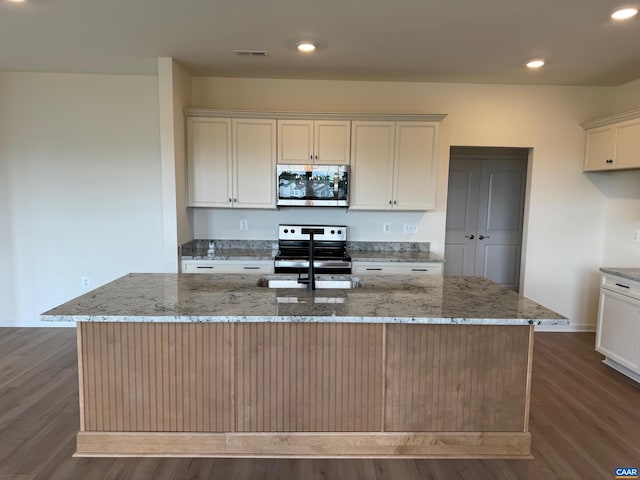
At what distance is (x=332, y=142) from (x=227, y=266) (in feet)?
5.31

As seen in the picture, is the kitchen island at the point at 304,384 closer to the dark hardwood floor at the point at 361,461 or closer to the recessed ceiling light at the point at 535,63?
the dark hardwood floor at the point at 361,461

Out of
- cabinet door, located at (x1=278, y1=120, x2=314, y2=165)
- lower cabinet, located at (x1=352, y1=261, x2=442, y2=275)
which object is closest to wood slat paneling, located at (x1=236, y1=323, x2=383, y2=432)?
lower cabinet, located at (x1=352, y1=261, x2=442, y2=275)

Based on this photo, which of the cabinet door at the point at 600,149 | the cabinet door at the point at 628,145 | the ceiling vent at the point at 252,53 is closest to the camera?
the ceiling vent at the point at 252,53

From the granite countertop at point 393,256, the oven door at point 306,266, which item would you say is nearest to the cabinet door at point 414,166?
the granite countertop at point 393,256

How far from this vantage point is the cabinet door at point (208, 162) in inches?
150

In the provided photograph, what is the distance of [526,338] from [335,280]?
1.19 meters

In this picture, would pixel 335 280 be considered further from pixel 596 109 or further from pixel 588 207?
pixel 596 109

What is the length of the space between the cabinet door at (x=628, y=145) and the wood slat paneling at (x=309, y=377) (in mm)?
3061

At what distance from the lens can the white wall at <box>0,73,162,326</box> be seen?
4004mm

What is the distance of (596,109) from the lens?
13.5ft

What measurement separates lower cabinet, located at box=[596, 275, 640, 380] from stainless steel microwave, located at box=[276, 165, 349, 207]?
98.1 inches

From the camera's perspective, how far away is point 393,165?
3.90m

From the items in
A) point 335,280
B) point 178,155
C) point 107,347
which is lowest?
point 107,347

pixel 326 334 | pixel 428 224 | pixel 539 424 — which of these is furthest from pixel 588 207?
pixel 326 334
